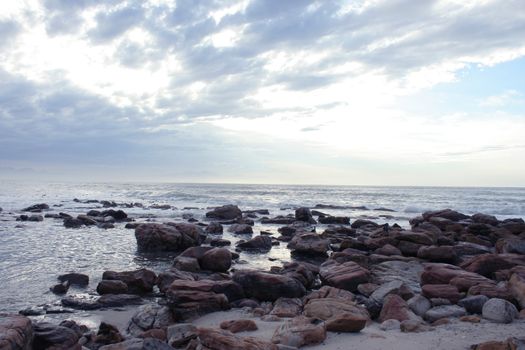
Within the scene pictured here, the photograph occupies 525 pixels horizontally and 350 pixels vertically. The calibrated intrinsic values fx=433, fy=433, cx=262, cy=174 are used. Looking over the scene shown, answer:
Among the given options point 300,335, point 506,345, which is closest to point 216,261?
point 300,335

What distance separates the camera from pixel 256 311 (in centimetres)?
848

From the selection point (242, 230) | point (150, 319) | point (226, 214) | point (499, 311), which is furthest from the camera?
point (226, 214)

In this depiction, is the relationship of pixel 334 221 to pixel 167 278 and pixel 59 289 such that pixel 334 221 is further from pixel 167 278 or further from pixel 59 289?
pixel 59 289

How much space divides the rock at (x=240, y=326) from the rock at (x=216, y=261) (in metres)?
5.78

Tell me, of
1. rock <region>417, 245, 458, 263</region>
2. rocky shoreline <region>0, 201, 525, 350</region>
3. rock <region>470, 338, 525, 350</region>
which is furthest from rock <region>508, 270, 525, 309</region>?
rock <region>417, 245, 458, 263</region>

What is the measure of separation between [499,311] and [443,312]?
34.6 inches

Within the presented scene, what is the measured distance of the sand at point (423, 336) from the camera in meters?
5.97

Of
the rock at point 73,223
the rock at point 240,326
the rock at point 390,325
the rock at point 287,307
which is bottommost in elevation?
the rock at point 73,223

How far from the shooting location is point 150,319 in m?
7.77

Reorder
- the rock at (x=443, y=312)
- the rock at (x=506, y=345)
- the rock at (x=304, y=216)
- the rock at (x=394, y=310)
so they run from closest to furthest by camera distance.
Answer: the rock at (x=506, y=345) < the rock at (x=394, y=310) < the rock at (x=443, y=312) < the rock at (x=304, y=216)

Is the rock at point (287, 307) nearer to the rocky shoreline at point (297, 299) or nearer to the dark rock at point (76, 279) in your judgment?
the rocky shoreline at point (297, 299)

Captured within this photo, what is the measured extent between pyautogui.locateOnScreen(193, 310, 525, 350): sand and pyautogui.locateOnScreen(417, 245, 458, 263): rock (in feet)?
23.6

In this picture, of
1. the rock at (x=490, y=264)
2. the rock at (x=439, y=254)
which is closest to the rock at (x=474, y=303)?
the rock at (x=490, y=264)

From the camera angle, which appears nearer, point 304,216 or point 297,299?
point 297,299
